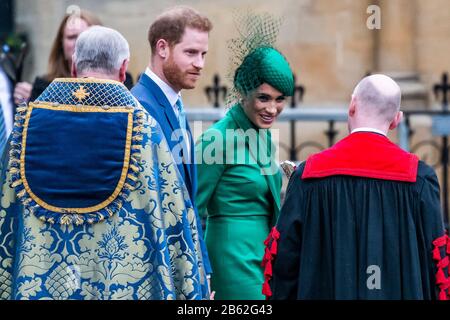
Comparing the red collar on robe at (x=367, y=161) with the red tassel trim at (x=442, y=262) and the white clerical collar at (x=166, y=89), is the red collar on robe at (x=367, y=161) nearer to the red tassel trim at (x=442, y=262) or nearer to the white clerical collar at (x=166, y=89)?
the red tassel trim at (x=442, y=262)

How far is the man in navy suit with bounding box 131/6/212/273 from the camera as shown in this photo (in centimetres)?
641

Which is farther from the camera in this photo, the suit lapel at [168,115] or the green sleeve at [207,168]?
the green sleeve at [207,168]

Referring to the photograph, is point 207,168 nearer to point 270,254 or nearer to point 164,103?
point 164,103

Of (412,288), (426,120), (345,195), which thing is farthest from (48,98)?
(426,120)

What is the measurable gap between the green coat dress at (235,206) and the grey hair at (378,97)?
1.14 meters

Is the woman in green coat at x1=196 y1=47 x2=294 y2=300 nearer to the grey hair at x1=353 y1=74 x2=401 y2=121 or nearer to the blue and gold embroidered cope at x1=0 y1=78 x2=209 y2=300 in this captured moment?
the blue and gold embroidered cope at x1=0 y1=78 x2=209 y2=300

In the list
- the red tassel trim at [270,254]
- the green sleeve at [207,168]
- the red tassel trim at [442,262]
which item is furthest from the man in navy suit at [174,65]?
the red tassel trim at [442,262]

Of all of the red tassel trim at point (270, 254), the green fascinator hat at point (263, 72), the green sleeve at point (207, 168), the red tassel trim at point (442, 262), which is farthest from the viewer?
the green fascinator hat at point (263, 72)

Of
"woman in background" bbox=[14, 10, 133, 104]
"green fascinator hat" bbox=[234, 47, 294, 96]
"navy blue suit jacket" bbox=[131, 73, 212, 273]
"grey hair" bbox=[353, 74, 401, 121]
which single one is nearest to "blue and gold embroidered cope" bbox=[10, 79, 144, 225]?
"navy blue suit jacket" bbox=[131, 73, 212, 273]

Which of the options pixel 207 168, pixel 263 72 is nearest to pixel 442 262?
pixel 207 168

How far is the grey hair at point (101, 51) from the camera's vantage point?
5859 millimetres

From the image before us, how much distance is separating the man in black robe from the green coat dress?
98cm

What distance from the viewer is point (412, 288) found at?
18.3 ft

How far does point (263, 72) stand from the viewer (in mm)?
6797
